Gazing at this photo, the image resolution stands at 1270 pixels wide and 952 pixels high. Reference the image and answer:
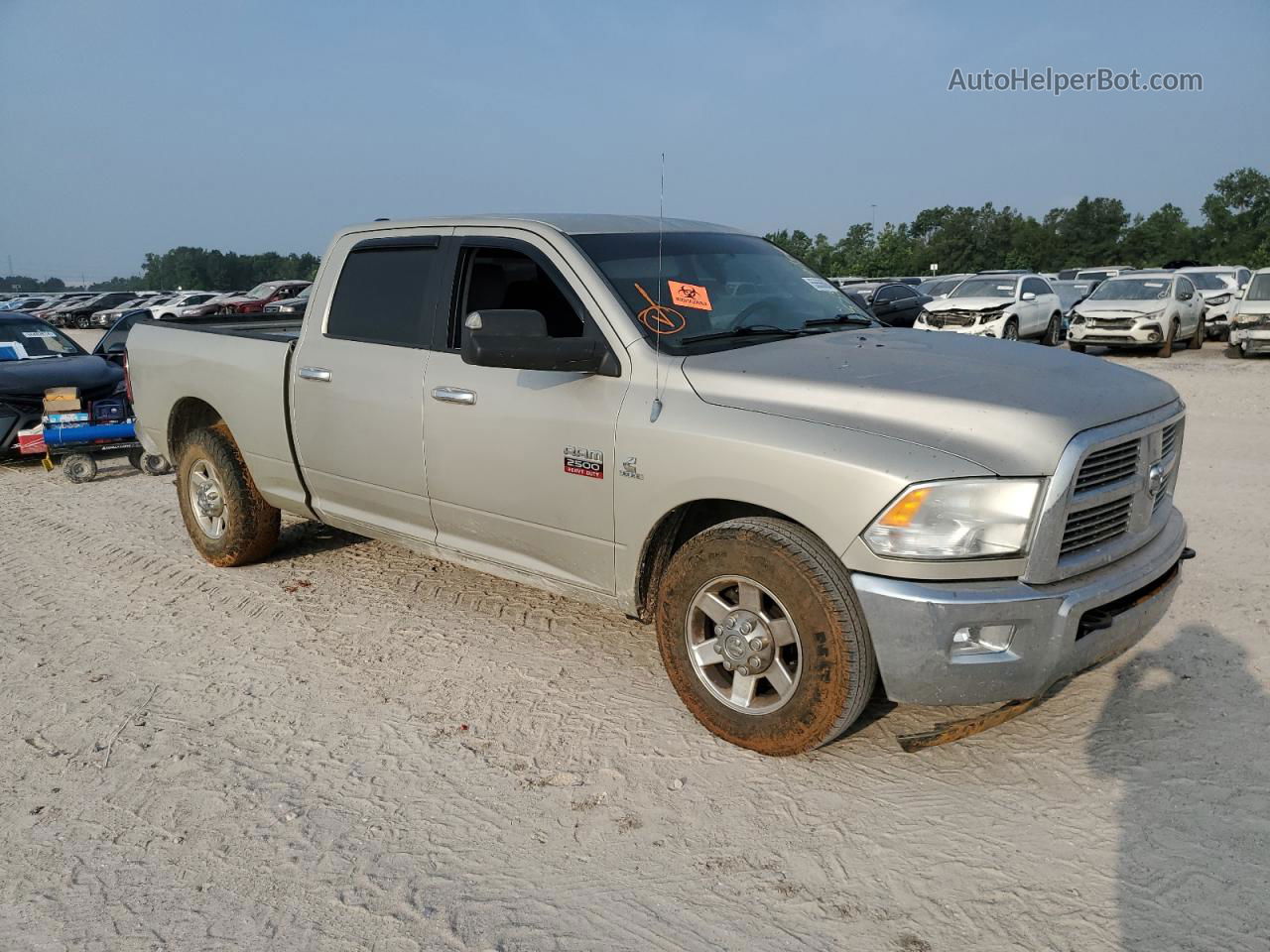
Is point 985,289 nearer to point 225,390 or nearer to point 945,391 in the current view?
point 225,390

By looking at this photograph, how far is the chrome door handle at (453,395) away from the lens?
4.39 meters

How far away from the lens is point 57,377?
10125 millimetres

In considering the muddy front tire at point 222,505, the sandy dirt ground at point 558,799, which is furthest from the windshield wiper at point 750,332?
the muddy front tire at point 222,505

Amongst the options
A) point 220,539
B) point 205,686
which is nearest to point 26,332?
point 220,539

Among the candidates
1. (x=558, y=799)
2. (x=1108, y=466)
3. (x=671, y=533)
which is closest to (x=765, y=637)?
(x=671, y=533)

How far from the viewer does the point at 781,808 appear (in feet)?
11.0

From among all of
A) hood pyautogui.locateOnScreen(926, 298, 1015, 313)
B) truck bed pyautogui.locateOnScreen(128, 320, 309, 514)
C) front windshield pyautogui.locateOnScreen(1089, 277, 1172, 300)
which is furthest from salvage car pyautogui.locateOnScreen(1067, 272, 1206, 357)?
truck bed pyautogui.locateOnScreen(128, 320, 309, 514)

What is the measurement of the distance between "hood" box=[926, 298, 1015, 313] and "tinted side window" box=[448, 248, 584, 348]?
1569 centimetres

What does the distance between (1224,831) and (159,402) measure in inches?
242

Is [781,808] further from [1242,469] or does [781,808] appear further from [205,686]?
[1242,469]

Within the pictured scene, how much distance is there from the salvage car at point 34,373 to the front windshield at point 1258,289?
18.8 meters

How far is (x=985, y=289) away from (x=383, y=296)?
1704 cm

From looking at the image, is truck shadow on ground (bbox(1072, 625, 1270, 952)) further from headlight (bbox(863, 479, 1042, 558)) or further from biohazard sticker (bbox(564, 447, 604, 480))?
biohazard sticker (bbox(564, 447, 604, 480))

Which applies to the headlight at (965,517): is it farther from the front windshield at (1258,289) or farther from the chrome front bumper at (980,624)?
the front windshield at (1258,289)
